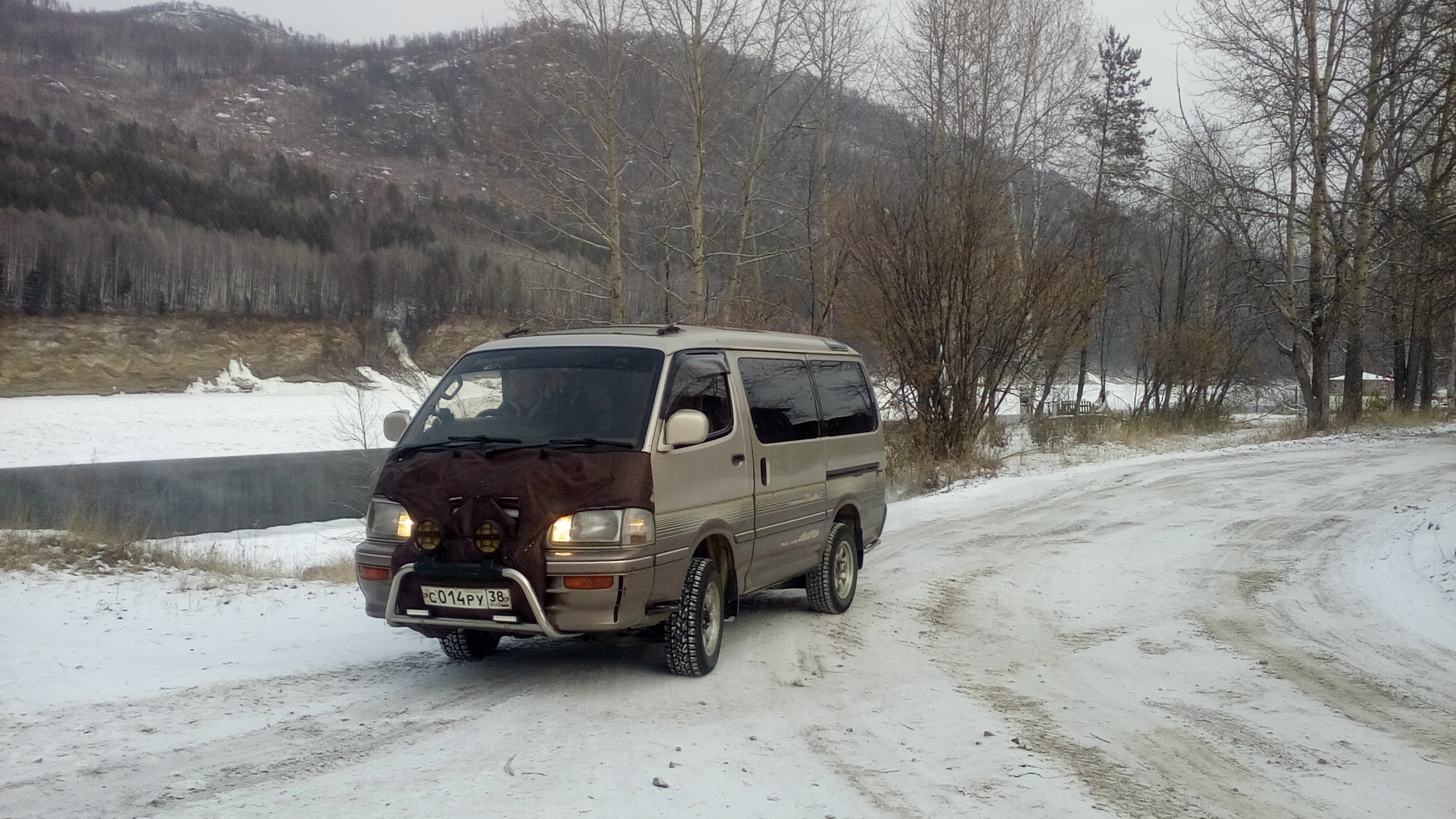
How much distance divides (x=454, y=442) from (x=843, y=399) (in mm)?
3748

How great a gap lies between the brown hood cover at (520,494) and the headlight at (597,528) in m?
0.04

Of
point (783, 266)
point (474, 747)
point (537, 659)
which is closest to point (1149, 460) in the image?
point (783, 266)

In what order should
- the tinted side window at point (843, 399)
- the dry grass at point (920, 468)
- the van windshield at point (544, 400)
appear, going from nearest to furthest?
the van windshield at point (544, 400)
the tinted side window at point (843, 399)
the dry grass at point (920, 468)

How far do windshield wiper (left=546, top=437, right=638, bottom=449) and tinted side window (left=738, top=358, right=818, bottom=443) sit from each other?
1.40 m

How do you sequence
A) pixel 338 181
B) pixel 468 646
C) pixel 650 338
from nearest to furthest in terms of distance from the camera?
pixel 468 646 < pixel 650 338 < pixel 338 181

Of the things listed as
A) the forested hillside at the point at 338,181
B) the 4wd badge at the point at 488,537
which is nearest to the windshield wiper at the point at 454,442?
the 4wd badge at the point at 488,537

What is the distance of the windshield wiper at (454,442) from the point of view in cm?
633

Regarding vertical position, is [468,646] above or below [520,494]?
below

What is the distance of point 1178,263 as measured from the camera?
43375mm

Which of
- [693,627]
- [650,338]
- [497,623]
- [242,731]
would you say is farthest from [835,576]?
[242,731]

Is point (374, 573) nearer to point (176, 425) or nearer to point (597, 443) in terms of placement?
point (597, 443)

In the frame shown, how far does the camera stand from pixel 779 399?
308 inches

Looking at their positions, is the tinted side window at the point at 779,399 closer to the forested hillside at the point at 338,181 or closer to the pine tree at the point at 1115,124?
the forested hillside at the point at 338,181

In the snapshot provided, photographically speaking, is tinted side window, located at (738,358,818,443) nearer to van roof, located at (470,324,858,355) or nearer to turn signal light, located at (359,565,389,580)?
van roof, located at (470,324,858,355)
